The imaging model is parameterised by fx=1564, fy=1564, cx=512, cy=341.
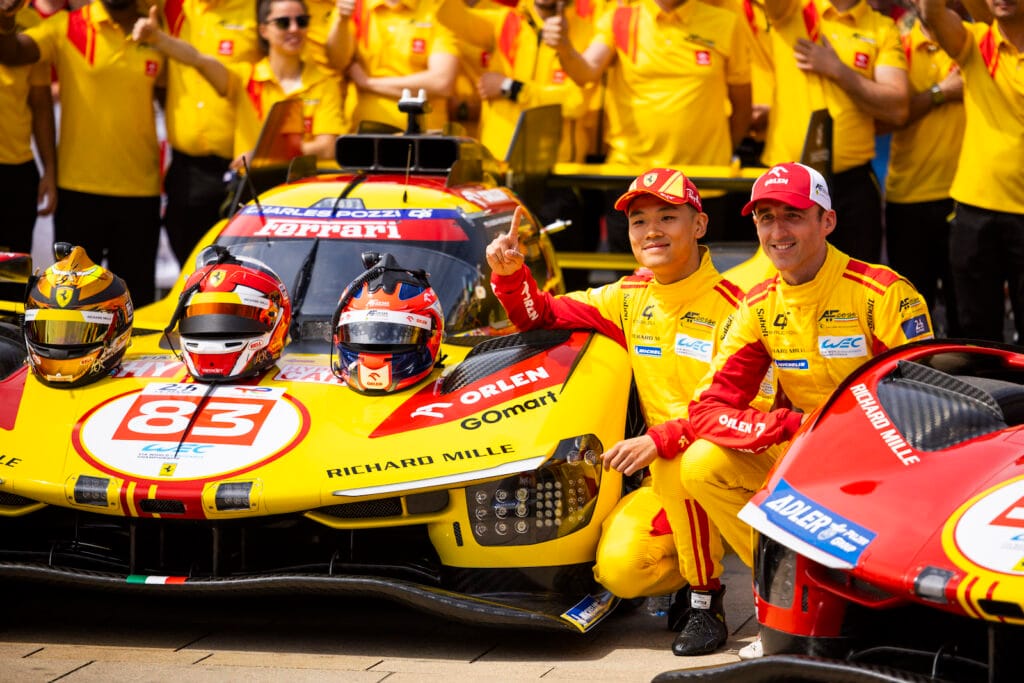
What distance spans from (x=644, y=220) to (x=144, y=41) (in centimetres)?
438

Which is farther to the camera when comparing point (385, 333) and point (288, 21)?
point (288, 21)

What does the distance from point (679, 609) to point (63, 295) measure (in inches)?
103

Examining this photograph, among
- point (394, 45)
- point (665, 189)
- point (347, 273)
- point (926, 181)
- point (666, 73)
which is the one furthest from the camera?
point (394, 45)

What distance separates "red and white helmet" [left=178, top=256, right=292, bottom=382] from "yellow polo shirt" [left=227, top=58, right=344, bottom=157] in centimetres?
340

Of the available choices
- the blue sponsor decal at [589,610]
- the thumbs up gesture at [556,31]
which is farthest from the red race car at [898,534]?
the thumbs up gesture at [556,31]

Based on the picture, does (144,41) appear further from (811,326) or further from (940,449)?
(940,449)

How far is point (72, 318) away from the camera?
595 cm

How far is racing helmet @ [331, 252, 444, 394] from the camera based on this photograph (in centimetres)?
577

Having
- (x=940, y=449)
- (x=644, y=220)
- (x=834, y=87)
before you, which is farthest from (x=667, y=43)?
(x=940, y=449)

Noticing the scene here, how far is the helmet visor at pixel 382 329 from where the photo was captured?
5.76 meters

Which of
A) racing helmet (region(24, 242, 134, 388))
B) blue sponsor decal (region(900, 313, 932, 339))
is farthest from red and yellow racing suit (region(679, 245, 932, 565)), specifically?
racing helmet (region(24, 242, 134, 388))

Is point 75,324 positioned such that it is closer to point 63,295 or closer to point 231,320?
point 63,295

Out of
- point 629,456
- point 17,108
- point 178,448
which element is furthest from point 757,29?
point 178,448

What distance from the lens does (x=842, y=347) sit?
5.24 metres
